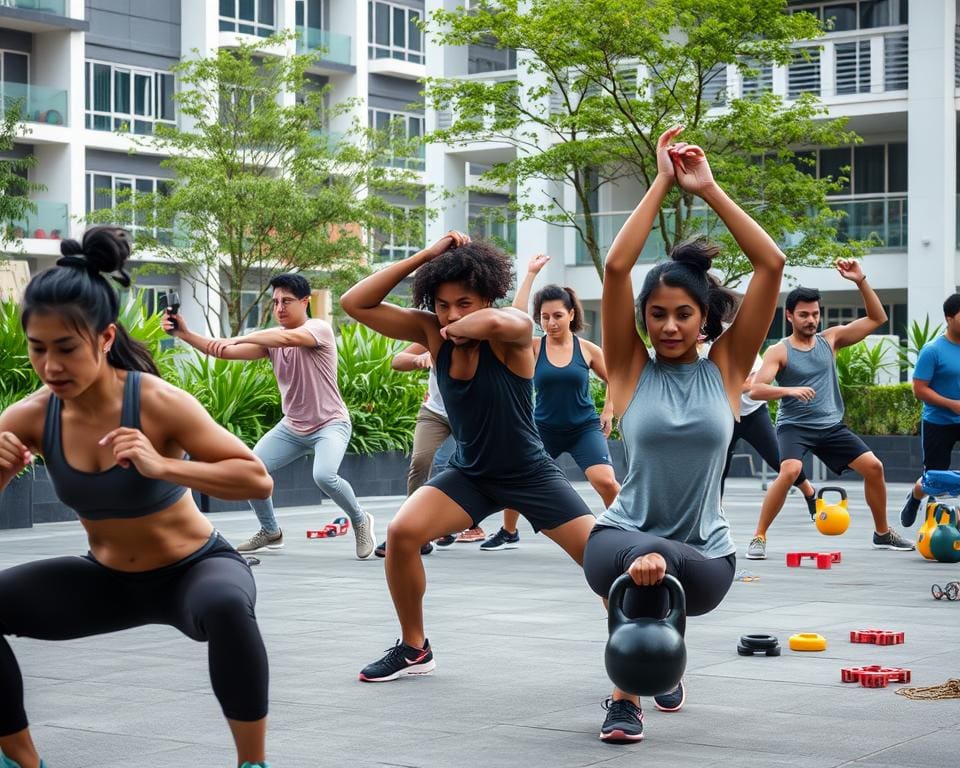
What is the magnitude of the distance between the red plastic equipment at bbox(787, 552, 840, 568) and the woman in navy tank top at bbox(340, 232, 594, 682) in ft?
15.5

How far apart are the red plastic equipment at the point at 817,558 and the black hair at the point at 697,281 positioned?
5790 millimetres

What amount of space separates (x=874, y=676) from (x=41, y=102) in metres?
40.1

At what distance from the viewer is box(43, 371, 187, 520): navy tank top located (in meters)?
4.36

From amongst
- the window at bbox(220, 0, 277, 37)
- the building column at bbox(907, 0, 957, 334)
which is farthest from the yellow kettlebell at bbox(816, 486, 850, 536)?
the window at bbox(220, 0, 277, 37)

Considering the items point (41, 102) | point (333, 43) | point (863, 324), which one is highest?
point (333, 43)

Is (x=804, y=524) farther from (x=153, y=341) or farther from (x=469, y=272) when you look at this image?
(x=469, y=272)

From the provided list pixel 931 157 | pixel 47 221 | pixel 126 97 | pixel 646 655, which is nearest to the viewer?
pixel 646 655

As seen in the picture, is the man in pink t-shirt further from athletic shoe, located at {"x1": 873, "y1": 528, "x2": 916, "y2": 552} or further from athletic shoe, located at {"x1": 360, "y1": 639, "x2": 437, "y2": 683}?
athletic shoe, located at {"x1": 360, "y1": 639, "x2": 437, "y2": 683}

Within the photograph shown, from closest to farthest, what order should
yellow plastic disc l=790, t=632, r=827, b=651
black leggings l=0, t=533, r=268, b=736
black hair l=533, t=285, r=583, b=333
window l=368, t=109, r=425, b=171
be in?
black leggings l=0, t=533, r=268, b=736, yellow plastic disc l=790, t=632, r=827, b=651, black hair l=533, t=285, r=583, b=333, window l=368, t=109, r=425, b=171

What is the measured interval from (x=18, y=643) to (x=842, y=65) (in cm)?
2859

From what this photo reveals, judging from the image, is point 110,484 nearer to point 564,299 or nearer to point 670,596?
point 670,596

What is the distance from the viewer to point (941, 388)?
11500mm

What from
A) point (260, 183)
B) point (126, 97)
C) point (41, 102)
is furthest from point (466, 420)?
point (126, 97)

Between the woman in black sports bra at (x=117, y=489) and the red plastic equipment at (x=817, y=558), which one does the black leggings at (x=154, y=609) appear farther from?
the red plastic equipment at (x=817, y=558)
